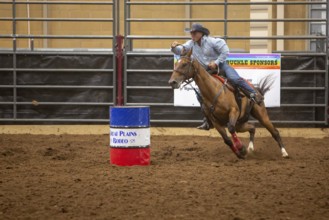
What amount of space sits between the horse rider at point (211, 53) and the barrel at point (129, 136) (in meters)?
1.41

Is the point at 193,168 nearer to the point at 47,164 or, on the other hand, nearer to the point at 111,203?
the point at 47,164

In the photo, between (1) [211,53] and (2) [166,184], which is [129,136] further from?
(1) [211,53]

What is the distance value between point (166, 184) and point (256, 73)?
6081 millimetres

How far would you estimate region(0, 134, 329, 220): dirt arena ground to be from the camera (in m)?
5.35

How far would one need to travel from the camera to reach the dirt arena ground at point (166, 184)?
535 centimetres

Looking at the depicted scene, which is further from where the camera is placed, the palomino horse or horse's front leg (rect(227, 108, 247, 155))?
horse's front leg (rect(227, 108, 247, 155))

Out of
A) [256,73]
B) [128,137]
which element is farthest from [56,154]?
[256,73]

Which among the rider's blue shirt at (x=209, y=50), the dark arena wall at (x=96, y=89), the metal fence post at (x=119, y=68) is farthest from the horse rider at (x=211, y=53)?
the metal fence post at (x=119, y=68)

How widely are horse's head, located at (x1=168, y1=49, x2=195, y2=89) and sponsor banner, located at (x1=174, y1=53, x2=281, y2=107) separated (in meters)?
3.41

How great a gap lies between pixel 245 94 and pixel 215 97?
1.90 ft

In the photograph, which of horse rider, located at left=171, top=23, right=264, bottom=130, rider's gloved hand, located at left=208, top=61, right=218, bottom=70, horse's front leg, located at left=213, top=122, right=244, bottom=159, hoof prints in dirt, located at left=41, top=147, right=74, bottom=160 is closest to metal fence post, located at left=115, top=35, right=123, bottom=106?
hoof prints in dirt, located at left=41, top=147, right=74, bottom=160

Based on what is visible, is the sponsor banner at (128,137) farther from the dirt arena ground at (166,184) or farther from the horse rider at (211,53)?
the horse rider at (211,53)

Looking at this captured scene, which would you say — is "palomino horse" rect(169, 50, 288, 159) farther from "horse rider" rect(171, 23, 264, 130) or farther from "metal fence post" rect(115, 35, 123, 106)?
"metal fence post" rect(115, 35, 123, 106)

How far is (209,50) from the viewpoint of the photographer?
31.1 ft
